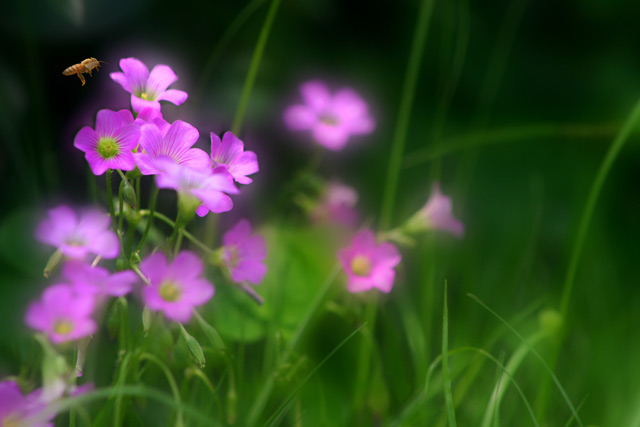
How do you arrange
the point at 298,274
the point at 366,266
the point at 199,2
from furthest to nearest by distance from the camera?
the point at 199,2 < the point at 298,274 < the point at 366,266

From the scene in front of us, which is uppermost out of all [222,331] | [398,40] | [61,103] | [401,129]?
[398,40]

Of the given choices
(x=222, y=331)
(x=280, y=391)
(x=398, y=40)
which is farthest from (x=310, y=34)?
(x=280, y=391)

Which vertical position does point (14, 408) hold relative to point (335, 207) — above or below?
below

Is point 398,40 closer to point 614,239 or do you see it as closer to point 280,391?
point 614,239

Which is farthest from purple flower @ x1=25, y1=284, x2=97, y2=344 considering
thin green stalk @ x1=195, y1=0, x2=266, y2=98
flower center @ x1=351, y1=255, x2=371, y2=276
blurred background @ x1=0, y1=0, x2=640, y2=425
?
thin green stalk @ x1=195, y1=0, x2=266, y2=98

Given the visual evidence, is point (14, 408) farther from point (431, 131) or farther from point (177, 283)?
point (431, 131)

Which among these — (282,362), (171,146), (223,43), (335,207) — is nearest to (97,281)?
(171,146)

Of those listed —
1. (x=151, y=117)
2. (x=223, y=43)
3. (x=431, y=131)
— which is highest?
(x=431, y=131)
